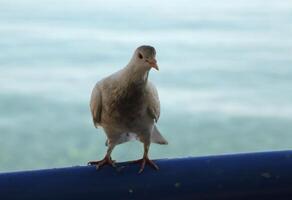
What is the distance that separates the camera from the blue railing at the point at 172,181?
38.9 inches

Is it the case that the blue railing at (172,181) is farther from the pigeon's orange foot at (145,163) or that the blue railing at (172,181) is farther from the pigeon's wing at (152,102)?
the pigeon's wing at (152,102)

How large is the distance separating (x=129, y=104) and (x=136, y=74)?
0.27 feet

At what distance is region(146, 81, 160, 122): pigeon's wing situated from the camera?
49.9 inches

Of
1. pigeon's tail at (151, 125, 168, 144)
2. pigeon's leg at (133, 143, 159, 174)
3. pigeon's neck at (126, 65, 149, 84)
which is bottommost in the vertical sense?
pigeon's tail at (151, 125, 168, 144)

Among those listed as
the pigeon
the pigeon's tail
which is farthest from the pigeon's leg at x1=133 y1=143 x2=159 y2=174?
the pigeon's tail

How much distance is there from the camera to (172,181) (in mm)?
1011

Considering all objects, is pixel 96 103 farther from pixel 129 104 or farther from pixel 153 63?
pixel 153 63

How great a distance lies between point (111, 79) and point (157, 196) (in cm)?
34

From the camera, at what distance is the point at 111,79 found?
1272 mm

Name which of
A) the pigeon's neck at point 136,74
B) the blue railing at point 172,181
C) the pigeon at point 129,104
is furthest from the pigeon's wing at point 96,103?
the blue railing at point 172,181

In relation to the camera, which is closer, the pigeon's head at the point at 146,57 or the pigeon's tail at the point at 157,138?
the pigeon's head at the point at 146,57

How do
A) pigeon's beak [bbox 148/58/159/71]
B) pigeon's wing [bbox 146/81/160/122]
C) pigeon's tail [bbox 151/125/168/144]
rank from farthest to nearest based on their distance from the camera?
pigeon's tail [bbox 151/125/168/144] < pigeon's wing [bbox 146/81/160/122] < pigeon's beak [bbox 148/58/159/71]

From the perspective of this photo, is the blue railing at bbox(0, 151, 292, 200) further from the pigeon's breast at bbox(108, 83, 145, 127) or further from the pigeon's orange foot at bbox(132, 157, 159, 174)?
the pigeon's breast at bbox(108, 83, 145, 127)

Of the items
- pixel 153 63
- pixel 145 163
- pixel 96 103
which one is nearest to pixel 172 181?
pixel 145 163
